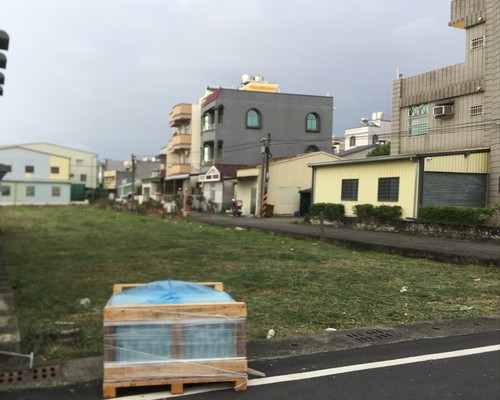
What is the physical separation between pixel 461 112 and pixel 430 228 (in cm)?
690

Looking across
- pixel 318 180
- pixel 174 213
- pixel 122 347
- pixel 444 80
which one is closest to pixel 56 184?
pixel 174 213

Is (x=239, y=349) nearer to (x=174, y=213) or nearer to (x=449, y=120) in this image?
(x=449, y=120)

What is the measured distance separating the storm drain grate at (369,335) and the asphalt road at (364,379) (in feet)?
1.39

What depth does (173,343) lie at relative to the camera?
3959 mm

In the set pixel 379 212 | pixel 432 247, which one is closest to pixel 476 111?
pixel 379 212

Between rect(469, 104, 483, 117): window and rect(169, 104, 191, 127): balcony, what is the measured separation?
1327 inches

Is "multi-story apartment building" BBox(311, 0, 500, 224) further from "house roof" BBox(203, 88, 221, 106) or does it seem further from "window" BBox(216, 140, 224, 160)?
"house roof" BBox(203, 88, 221, 106)

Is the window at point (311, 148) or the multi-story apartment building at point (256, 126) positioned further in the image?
the window at point (311, 148)

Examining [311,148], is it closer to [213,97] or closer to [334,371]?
[213,97]

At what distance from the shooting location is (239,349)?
407cm

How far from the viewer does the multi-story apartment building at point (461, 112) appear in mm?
19875

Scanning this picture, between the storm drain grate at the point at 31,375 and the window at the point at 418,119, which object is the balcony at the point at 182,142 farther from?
the storm drain grate at the point at 31,375

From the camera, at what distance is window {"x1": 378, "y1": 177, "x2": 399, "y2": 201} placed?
21359 mm

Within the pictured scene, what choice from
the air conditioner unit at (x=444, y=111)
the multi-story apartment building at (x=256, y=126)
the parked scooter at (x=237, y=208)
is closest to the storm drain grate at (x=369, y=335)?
the air conditioner unit at (x=444, y=111)
